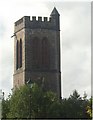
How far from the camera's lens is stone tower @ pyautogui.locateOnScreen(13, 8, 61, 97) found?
59.2 meters

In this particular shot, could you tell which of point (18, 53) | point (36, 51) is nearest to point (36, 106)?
point (36, 51)

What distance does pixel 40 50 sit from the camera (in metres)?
61.3

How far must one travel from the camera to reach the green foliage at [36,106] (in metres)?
34.7

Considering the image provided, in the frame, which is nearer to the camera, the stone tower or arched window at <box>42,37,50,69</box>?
Result: the stone tower

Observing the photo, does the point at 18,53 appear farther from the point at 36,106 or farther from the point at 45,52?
the point at 36,106

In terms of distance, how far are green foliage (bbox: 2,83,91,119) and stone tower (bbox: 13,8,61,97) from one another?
1815cm

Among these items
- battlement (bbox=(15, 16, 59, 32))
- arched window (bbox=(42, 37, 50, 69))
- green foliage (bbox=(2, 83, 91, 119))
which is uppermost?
battlement (bbox=(15, 16, 59, 32))

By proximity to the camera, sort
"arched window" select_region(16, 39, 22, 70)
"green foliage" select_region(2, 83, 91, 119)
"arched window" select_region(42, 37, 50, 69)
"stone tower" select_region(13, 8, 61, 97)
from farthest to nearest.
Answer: "arched window" select_region(16, 39, 22, 70) → "arched window" select_region(42, 37, 50, 69) → "stone tower" select_region(13, 8, 61, 97) → "green foliage" select_region(2, 83, 91, 119)

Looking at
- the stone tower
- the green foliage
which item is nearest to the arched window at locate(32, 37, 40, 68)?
the stone tower

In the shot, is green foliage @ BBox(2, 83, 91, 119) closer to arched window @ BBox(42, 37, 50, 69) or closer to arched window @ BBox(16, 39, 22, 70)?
arched window @ BBox(42, 37, 50, 69)

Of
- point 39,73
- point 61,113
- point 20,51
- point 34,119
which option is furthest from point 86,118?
point 20,51

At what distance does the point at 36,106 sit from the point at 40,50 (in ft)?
84.1

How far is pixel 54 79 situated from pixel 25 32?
636cm

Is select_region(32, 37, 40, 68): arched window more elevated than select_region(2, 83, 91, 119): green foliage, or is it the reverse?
select_region(32, 37, 40, 68): arched window
